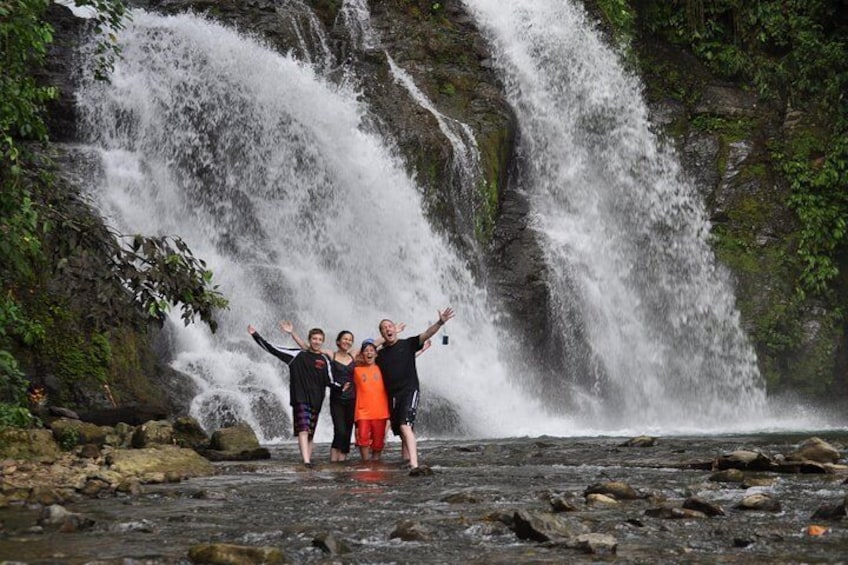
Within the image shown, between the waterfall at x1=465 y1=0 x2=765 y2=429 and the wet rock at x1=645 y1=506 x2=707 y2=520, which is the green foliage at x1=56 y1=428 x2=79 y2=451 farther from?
the waterfall at x1=465 y1=0 x2=765 y2=429

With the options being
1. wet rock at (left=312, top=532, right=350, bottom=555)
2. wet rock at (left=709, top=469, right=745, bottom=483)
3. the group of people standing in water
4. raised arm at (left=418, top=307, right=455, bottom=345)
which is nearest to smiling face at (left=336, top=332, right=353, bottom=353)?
the group of people standing in water

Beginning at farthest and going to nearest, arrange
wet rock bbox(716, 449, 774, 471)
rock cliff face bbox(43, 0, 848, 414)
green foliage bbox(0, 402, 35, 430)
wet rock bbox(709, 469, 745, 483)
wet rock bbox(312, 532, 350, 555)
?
rock cliff face bbox(43, 0, 848, 414) < wet rock bbox(716, 449, 774, 471) < green foliage bbox(0, 402, 35, 430) < wet rock bbox(709, 469, 745, 483) < wet rock bbox(312, 532, 350, 555)

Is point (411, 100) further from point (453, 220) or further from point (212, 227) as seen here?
point (212, 227)

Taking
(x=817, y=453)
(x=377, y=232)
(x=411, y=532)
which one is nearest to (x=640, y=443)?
(x=817, y=453)

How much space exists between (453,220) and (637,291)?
4708 millimetres

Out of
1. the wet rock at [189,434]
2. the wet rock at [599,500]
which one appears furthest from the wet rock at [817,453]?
the wet rock at [189,434]

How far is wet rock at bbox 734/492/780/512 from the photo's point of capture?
21.5 feet

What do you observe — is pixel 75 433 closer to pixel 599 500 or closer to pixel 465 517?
pixel 465 517

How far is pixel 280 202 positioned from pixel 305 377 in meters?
9.79

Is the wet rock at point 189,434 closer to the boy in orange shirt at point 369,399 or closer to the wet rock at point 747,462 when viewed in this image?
the boy in orange shirt at point 369,399

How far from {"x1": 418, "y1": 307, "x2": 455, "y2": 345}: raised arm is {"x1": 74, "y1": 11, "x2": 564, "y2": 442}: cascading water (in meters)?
7.28

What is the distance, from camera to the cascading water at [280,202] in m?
18.5

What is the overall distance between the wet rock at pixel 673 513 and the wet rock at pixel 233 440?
6.30 meters

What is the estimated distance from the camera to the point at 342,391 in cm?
1073
